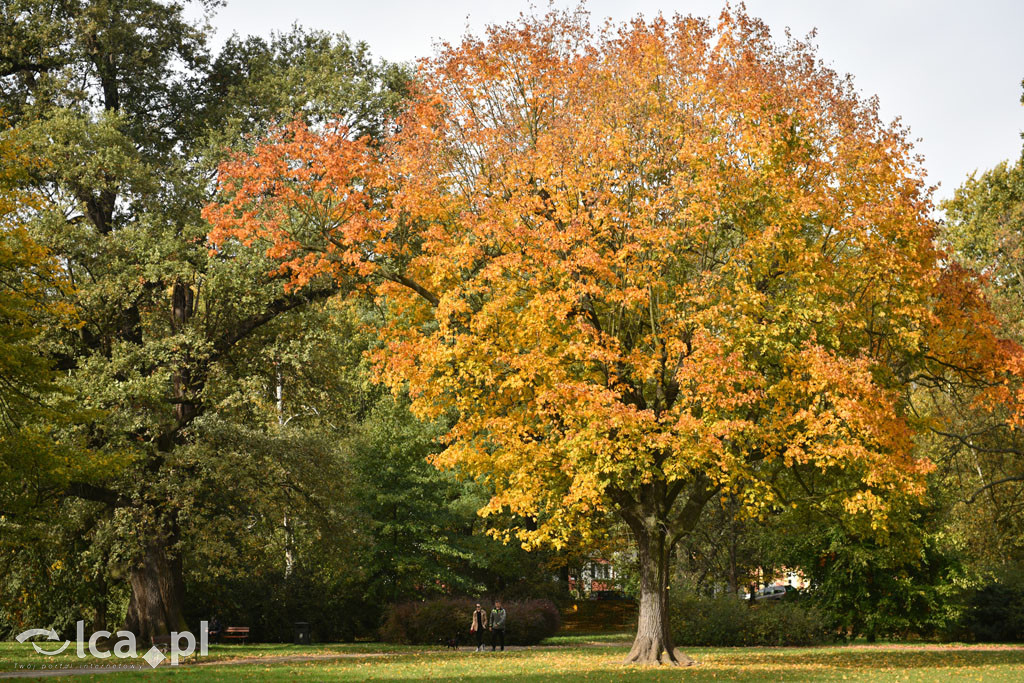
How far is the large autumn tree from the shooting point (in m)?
19.2

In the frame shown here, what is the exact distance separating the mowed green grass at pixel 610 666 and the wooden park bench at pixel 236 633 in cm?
281

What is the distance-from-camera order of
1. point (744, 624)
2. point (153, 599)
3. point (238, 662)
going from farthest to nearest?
point (744, 624)
point (153, 599)
point (238, 662)

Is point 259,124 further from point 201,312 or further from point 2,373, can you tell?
point 2,373

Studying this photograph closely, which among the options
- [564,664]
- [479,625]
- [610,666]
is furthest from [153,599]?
[610,666]

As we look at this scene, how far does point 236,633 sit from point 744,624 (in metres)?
16.3

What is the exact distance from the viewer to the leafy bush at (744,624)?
29312 mm

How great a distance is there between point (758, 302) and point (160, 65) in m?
19.4

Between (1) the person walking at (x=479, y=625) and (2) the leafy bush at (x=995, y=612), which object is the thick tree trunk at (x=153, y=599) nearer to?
(1) the person walking at (x=479, y=625)

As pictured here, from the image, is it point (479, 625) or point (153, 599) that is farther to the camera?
point (479, 625)

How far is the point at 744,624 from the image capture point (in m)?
29.7

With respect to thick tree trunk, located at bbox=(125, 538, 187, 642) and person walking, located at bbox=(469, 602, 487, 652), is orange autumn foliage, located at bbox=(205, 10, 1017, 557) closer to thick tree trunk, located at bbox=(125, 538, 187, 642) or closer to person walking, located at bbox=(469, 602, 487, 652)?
person walking, located at bbox=(469, 602, 487, 652)

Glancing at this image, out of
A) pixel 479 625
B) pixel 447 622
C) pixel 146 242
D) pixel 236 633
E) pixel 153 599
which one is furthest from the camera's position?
pixel 236 633

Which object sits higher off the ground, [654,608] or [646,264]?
[646,264]

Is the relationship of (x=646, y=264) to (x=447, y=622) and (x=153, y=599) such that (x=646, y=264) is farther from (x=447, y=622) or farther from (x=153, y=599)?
(x=153, y=599)
